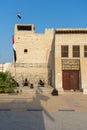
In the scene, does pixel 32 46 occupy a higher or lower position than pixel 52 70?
higher

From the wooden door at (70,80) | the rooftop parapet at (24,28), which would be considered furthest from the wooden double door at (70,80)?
the rooftop parapet at (24,28)

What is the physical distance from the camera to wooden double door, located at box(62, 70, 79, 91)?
29859mm

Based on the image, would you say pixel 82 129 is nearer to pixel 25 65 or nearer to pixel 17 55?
pixel 25 65

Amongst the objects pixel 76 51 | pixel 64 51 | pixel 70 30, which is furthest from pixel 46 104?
pixel 70 30

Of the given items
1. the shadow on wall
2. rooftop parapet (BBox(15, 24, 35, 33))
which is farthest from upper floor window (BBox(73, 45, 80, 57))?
rooftop parapet (BBox(15, 24, 35, 33))

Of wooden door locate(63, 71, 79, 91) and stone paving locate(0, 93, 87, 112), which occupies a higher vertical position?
wooden door locate(63, 71, 79, 91)

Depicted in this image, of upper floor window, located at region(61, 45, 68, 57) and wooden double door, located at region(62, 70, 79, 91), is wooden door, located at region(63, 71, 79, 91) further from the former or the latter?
upper floor window, located at region(61, 45, 68, 57)

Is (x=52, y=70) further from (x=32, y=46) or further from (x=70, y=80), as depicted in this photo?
(x=32, y=46)

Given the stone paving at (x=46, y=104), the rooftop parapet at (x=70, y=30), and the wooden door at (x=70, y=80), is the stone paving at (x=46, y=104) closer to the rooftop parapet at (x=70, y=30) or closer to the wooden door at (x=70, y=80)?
the wooden door at (x=70, y=80)

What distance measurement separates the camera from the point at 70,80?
98.4 feet

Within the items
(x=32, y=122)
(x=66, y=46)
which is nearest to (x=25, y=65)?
(x=66, y=46)

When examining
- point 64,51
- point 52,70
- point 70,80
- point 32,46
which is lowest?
point 70,80

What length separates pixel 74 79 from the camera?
2994cm

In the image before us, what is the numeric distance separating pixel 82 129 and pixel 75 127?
418 mm
